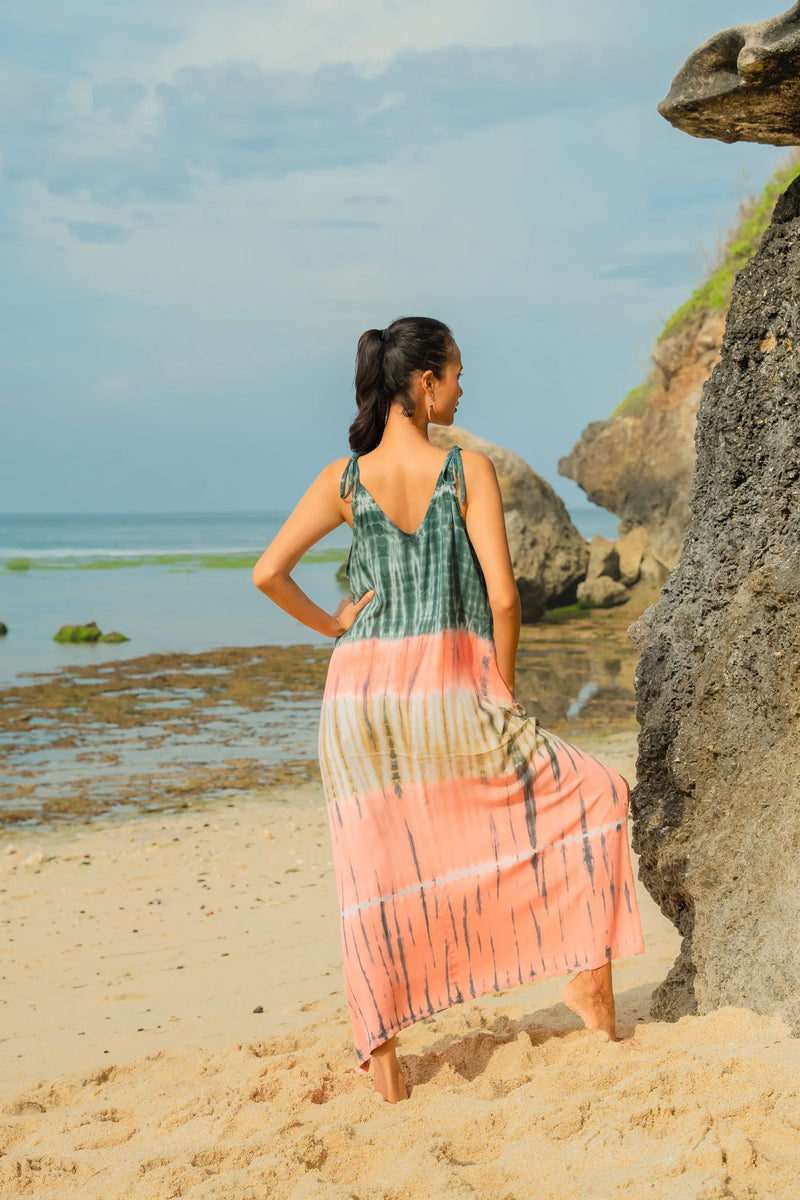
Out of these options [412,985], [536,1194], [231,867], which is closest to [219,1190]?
[536,1194]

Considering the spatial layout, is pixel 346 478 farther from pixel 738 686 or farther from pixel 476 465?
pixel 738 686

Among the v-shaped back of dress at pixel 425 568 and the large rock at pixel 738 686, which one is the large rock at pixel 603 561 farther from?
the v-shaped back of dress at pixel 425 568

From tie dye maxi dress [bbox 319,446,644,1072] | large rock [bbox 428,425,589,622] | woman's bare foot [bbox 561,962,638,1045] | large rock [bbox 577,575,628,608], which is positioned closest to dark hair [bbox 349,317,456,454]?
tie dye maxi dress [bbox 319,446,644,1072]

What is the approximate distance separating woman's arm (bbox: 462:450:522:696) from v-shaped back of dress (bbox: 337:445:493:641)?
36mm

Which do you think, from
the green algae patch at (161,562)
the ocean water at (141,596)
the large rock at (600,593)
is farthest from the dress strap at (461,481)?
the green algae patch at (161,562)

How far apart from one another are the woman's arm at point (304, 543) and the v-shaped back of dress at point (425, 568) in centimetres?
5

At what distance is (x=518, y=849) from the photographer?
3604 mm

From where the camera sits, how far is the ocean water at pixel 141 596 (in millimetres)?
20031

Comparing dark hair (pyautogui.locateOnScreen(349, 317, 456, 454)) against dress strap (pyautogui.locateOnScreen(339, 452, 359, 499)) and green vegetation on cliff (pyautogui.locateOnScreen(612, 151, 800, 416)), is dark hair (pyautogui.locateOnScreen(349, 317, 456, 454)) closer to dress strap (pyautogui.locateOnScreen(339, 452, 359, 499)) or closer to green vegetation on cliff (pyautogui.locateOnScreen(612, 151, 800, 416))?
dress strap (pyautogui.locateOnScreen(339, 452, 359, 499))

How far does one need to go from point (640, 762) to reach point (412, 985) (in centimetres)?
114

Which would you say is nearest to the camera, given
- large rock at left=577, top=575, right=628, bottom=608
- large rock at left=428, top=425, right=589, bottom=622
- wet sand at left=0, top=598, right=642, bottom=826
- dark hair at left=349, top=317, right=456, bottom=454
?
dark hair at left=349, top=317, right=456, bottom=454

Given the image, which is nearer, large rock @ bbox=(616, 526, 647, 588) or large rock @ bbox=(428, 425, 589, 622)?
large rock @ bbox=(428, 425, 589, 622)

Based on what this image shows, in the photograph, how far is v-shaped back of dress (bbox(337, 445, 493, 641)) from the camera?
3689 millimetres

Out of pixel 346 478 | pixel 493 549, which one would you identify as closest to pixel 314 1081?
pixel 493 549
